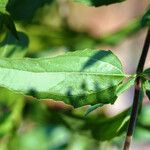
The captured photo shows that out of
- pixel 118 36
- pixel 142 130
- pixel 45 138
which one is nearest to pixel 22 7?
pixel 142 130

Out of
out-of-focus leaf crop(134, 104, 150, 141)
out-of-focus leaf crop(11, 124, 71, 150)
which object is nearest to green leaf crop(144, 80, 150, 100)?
out-of-focus leaf crop(134, 104, 150, 141)

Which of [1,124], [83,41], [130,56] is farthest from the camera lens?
[130,56]

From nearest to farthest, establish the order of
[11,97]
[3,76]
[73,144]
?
[3,76] → [11,97] → [73,144]

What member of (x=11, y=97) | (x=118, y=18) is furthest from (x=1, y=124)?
(x=118, y=18)

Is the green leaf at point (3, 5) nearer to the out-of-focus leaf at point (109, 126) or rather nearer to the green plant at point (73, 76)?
the green plant at point (73, 76)

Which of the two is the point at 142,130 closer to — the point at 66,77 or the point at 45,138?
the point at 45,138

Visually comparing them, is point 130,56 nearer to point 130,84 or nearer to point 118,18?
point 118,18

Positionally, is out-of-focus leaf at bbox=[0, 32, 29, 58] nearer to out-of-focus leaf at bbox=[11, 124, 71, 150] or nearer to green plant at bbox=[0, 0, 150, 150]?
green plant at bbox=[0, 0, 150, 150]
